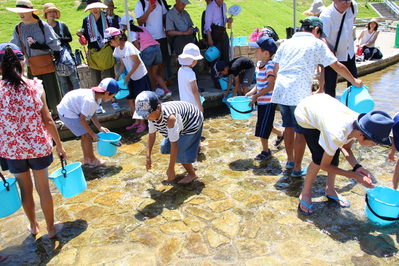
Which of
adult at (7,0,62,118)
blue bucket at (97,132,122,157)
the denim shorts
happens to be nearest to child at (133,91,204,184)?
blue bucket at (97,132,122,157)

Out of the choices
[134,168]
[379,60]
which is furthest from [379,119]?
[379,60]

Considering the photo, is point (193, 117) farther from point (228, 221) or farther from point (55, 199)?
point (55, 199)

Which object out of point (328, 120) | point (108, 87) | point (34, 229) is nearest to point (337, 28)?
point (328, 120)

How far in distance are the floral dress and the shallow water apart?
990mm

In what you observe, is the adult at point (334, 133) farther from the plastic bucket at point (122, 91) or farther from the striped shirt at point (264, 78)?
the plastic bucket at point (122, 91)

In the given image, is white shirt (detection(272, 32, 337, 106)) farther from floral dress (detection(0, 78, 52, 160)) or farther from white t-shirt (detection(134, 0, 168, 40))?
white t-shirt (detection(134, 0, 168, 40))

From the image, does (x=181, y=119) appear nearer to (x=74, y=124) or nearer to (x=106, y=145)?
(x=106, y=145)

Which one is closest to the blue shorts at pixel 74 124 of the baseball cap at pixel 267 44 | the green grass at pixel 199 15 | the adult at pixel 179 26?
the baseball cap at pixel 267 44

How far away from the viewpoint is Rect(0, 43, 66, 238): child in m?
2.99

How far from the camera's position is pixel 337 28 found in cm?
516

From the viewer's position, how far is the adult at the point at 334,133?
2.77m

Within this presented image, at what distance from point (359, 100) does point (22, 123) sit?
3591mm

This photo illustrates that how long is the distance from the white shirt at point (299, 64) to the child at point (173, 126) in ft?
3.57

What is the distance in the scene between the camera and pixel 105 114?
6480 millimetres
